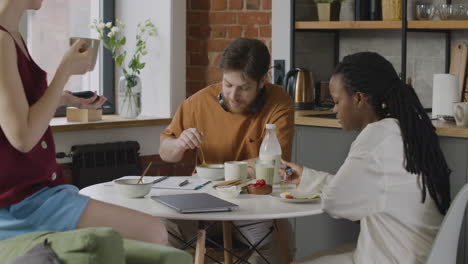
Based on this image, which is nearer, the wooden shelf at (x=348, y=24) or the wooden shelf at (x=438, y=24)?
the wooden shelf at (x=438, y=24)

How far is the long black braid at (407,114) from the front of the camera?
7.14ft

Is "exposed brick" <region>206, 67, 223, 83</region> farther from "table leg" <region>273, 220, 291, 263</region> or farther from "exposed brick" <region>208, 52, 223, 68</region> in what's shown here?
"table leg" <region>273, 220, 291, 263</region>

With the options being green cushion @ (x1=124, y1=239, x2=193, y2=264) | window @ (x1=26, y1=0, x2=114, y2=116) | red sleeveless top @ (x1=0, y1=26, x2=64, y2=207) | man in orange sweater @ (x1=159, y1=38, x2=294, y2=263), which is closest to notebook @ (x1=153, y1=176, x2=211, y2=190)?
man in orange sweater @ (x1=159, y1=38, x2=294, y2=263)

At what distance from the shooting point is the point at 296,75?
3.91 metres

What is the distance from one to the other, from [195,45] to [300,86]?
0.97m

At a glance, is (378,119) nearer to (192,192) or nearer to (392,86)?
(392,86)

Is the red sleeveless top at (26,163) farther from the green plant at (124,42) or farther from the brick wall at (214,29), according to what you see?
the brick wall at (214,29)

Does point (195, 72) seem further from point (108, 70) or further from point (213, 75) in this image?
point (108, 70)

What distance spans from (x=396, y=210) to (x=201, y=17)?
2677 mm

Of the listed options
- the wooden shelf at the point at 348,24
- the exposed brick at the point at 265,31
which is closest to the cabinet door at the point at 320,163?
the wooden shelf at the point at 348,24

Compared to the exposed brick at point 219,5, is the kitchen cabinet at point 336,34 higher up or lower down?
lower down

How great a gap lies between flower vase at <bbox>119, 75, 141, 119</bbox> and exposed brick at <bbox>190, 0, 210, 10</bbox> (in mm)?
589

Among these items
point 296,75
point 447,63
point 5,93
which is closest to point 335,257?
point 5,93

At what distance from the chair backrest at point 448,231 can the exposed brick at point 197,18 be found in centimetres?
276
